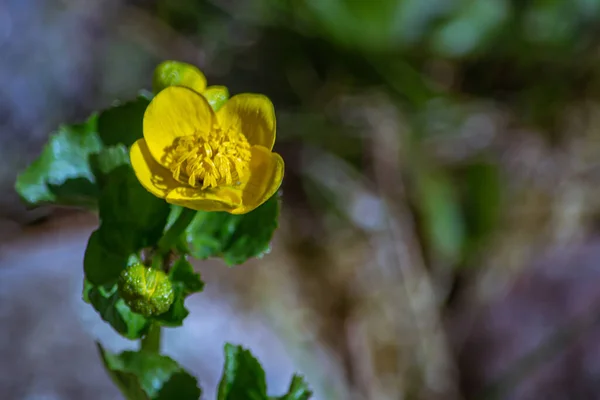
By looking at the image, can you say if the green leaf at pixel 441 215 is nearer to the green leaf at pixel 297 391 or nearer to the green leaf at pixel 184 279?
the green leaf at pixel 297 391

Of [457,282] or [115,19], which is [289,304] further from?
[115,19]

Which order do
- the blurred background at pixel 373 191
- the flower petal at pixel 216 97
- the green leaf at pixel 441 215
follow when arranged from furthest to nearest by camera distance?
the green leaf at pixel 441 215 < the blurred background at pixel 373 191 < the flower petal at pixel 216 97

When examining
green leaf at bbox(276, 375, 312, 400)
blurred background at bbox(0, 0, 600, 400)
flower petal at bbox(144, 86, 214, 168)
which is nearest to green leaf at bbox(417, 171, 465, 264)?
blurred background at bbox(0, 0, 600, 400)

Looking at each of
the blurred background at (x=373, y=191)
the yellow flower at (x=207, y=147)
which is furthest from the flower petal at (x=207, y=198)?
the blurred background at (x=373, y=191)

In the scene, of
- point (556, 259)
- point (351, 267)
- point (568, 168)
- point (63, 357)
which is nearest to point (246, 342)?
point (63, 357)

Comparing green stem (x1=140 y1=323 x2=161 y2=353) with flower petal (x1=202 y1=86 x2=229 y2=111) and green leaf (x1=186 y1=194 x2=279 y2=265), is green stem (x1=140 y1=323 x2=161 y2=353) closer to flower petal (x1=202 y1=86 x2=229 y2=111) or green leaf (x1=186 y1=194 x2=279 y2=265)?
green leaf (x1=186 y1=194 x2=279 y2=265)
